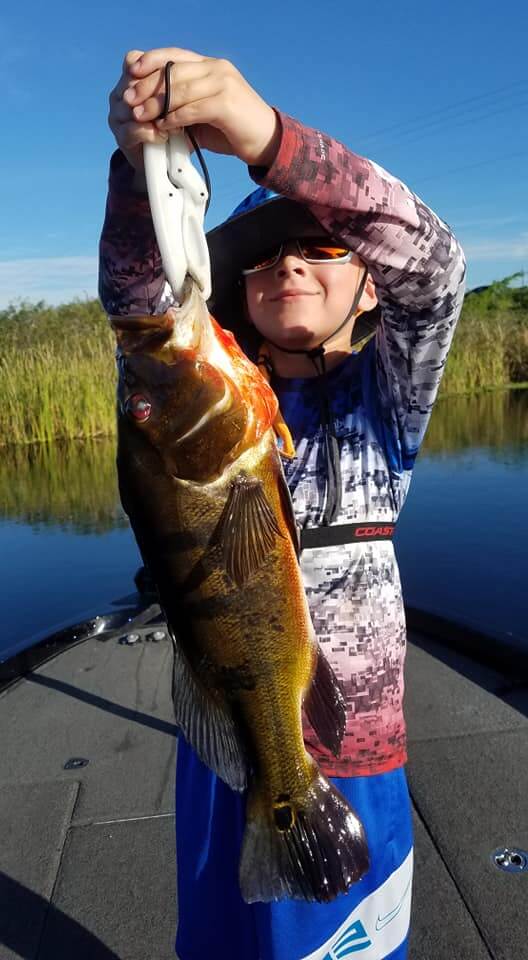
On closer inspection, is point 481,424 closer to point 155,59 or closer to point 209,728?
point 209,728

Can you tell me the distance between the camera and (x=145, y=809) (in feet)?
11.0

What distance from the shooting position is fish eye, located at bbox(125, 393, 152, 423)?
141 centimetres

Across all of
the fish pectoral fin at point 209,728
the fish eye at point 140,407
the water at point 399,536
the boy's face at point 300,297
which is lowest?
the water at point 399,536

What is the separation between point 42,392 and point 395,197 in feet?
44.7

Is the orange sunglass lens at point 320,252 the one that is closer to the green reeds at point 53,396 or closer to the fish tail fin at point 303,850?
the fish tail fin at point 303,850

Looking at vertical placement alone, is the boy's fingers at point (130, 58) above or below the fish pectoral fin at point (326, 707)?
above

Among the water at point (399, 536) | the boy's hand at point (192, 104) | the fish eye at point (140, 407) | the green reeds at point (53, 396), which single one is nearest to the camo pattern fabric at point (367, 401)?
the boy's hand at point (192, 104)

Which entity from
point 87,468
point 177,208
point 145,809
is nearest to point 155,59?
point 177,208

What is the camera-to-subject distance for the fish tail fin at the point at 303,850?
5.05 feet

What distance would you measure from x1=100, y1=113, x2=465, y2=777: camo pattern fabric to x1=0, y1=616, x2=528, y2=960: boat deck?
A: 0.58 m

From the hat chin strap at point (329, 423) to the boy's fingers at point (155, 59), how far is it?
0.75m

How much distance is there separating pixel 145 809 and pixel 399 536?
634 cm

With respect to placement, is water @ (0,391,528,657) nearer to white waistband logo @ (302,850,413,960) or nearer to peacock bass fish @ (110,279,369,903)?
white waistband logo @ (302,850,413,960)

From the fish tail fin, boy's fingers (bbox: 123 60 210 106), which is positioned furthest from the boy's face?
the fish tail fin
